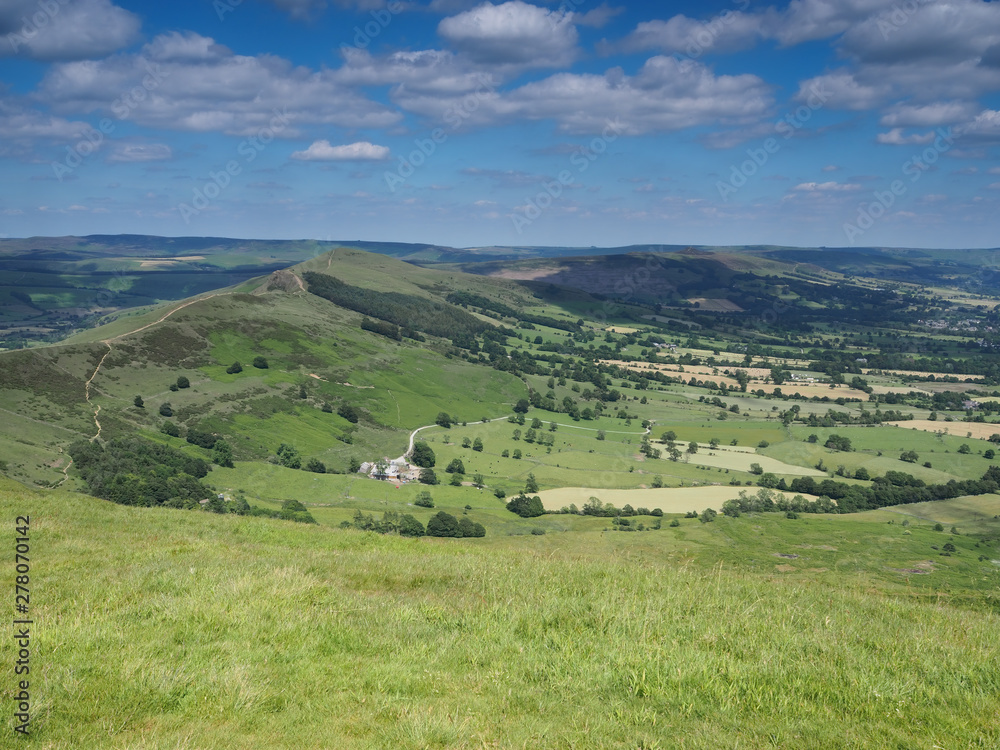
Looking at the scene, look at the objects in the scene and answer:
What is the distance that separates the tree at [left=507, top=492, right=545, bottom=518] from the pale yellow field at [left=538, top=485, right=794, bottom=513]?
3072mm

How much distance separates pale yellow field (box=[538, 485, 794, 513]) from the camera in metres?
122

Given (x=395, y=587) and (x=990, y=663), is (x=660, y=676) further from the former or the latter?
(x=395, y=587)

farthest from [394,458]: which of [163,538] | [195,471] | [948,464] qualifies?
[948,464]

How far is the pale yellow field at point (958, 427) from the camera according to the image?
18538 cm

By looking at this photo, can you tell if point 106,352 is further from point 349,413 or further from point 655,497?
point 655,497

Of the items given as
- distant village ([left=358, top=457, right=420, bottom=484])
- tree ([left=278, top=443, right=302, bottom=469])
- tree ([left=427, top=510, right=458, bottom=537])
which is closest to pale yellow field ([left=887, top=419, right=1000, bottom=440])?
distant village ([left=358, top=457, right=420, bottom=484])

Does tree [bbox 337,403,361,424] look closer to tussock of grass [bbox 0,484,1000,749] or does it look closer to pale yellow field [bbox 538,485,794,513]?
pale yellow field [bbox 538,485,794,513]

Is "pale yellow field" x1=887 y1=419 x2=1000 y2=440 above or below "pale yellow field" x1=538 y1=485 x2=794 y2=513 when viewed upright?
above

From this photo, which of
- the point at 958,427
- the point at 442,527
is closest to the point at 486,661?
the point at 442,527

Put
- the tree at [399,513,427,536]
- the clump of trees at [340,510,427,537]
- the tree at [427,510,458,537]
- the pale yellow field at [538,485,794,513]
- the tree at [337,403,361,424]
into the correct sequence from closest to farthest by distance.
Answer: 1. the clump of trees at [340,510,427,537]
2. the tree at [399,513,427,536]
3. the tree at [427,510,458,537]
4. the pale yellow field at [538,485,794,513]
5. the tree at [337,403,361,424]

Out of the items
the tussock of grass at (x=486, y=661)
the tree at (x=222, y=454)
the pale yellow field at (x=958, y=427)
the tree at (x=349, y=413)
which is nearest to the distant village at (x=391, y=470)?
the tree at (x=349, y=413)

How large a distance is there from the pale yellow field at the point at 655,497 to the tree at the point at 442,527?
33.0m

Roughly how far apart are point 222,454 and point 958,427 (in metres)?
212

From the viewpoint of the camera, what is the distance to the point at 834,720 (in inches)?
314
